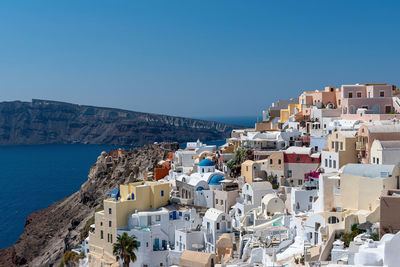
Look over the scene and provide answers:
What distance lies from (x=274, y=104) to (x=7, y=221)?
5338 centimetres

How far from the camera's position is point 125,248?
36875 mm

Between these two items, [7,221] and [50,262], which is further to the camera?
[7,221]

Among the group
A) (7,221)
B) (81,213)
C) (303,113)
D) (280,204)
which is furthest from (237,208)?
(7,221)

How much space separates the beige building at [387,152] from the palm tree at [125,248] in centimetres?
1897

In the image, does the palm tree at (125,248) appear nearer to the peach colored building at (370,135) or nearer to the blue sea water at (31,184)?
the peach colored building at (370,135)

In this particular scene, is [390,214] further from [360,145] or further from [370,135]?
[360,145]

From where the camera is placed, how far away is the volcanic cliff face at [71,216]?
6594 cm

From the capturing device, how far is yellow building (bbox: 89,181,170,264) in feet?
132

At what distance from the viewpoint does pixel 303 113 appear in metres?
60.3

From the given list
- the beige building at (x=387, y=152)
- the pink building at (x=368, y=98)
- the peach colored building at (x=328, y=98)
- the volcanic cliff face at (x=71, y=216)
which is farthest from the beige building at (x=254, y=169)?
the volcanic cliff face at (x=71, y=216)

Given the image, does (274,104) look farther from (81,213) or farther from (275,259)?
A: (275,259)

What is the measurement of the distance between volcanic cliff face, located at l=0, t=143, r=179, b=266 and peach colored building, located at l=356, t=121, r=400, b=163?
34454mm

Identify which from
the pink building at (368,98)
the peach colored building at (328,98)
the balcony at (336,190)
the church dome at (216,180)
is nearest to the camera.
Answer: the balcony at (336,190)

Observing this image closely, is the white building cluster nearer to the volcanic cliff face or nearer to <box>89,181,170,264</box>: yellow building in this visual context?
<box>89,181,170,264</box>: yellow building
